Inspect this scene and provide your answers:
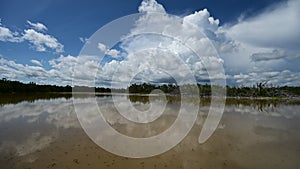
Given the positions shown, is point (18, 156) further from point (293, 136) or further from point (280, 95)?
point (280, 95)

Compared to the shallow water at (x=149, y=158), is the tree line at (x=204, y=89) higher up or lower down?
higher up

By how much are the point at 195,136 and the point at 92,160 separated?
214 inches

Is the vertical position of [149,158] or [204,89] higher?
[204,89]

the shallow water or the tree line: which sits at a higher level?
the tree line

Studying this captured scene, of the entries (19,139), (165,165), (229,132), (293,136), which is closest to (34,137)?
(19,139)

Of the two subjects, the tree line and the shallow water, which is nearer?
the shallow water

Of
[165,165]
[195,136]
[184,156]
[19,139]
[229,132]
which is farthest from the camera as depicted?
[229,132]

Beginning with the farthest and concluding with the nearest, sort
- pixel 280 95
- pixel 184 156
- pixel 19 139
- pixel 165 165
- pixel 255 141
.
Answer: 1. pixel 280 95
2. pixel 255 141
3. pixel 19 139
4. pixel 184 156
5. pixel 165 165

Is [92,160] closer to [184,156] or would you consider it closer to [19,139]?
[184,156]

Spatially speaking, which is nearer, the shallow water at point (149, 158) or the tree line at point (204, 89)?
the shallow water at point (149, 158)

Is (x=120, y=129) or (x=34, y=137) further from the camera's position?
(x=120, y=129)

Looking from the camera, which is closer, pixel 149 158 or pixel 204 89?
pixel 149 158

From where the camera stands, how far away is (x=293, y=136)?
9844 mm

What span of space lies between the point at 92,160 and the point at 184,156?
3207mm
